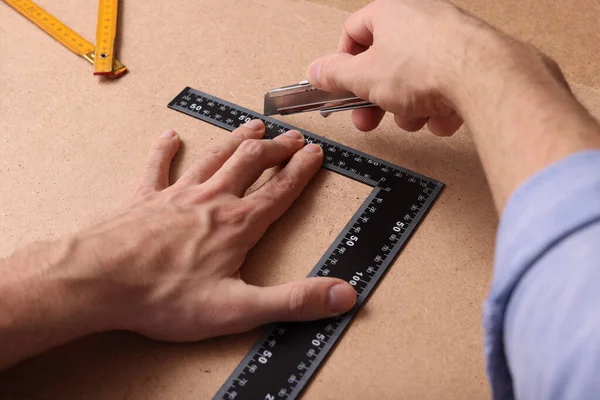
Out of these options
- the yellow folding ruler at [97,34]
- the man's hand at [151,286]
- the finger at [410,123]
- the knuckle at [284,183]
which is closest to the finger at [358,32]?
the finger at [410,123]

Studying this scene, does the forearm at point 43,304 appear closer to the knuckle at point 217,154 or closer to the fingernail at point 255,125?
the knuckle at point 217,154

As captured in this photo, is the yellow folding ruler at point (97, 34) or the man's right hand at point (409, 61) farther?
the yellow folding ruler at point (97, 34)

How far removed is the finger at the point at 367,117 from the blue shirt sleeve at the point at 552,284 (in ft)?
1.78

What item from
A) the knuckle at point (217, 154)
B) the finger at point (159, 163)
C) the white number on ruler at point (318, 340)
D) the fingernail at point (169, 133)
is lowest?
the white number on ruler at point (318, 340)

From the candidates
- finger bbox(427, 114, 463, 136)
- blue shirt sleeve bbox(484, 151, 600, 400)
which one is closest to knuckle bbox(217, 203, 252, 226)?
finger bbox(427, 114, 463, 136)

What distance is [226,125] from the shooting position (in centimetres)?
119

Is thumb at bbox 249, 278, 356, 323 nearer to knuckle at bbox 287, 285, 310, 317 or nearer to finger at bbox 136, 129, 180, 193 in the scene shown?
knuckle at bbox 287, 285, 310, 317

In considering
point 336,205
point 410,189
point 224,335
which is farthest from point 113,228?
point 410,189

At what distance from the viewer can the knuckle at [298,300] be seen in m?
0.87

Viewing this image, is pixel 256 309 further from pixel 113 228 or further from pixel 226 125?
pixel 226 125

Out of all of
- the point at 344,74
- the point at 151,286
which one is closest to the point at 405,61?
the point at 344,74

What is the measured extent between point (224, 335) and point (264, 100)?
48 cm

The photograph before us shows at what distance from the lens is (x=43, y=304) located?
0.84 metres

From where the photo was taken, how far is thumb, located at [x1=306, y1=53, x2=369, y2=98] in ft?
3.27
